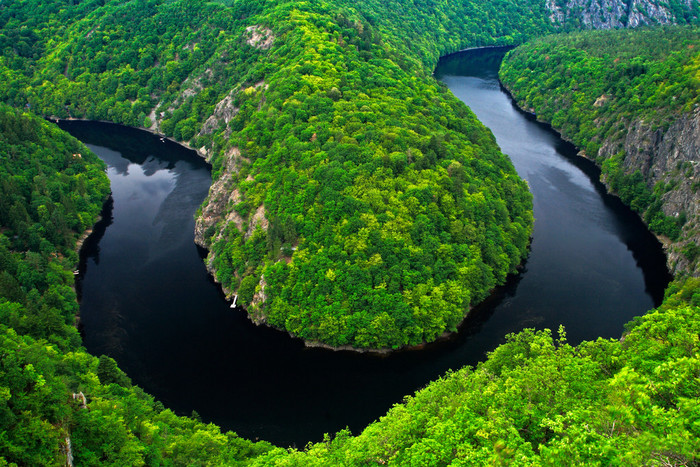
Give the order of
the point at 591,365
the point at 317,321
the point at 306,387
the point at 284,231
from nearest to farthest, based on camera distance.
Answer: the point at 591,365 → the point at 306,387 → the point at 317,321 → the point at 284,231

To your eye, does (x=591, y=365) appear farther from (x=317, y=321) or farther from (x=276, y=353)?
(x=276, y=353)

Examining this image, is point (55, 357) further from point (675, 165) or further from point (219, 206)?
point (675, 165)

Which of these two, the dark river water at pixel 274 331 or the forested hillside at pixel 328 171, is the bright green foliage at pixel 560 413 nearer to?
the dark river water at pixel 274 331

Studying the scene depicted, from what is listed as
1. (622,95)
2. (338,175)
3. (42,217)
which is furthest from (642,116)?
(42,217)

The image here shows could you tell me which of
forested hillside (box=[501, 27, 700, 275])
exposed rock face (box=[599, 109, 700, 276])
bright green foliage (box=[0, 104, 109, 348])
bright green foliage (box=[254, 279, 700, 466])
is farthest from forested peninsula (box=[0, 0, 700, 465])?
forested hillside (box=[501, 27, 700, 275])

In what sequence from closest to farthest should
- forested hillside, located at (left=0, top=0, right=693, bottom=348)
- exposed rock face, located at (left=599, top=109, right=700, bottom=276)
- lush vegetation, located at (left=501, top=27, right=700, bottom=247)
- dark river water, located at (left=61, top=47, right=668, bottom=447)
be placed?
dark river water, located at (left=61, top=47, right=668, bottom=447), forested hillside, located at (left=0, top=0, right=693, bottom=348), exposed rock face, located at (left=599, top=109, right=700, bottom=276), lush vegetation, located at (left=501, top=27, right=700, bottom=247)

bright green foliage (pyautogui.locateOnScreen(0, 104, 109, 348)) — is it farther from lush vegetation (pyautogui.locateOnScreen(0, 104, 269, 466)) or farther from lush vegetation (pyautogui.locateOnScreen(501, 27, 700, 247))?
lush vegetation (pyautogui.locateOnScreen(501, 27, 700, 247))

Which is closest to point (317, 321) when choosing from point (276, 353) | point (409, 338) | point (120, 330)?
point (276, 353)
